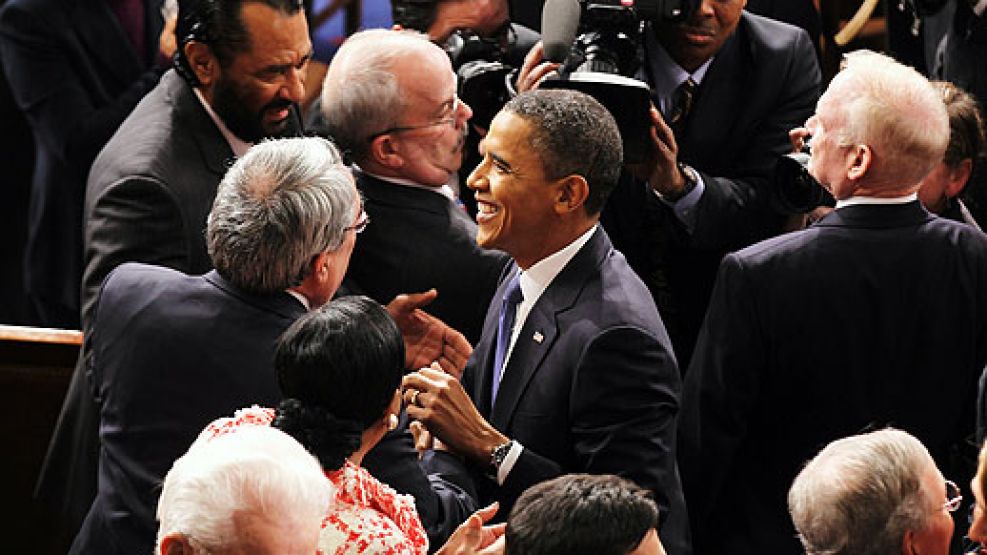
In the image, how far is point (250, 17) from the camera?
415 centimetres

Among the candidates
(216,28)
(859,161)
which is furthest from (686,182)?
(216,28)

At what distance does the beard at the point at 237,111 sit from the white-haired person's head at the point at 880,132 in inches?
50.9

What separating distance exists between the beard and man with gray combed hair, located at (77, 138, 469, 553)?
→ 752 mm

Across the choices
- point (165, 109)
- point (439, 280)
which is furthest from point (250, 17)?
point (439, 280)

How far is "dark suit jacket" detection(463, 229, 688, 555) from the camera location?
338cm

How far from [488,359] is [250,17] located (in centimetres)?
106

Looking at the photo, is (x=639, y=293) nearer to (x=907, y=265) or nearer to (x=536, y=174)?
(x=536, y=174)

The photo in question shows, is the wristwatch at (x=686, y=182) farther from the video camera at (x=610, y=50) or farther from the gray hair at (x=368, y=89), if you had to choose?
the gray hair at (x=368, y=89)

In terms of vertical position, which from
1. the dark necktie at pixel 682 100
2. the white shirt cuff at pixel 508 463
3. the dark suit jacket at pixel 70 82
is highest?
the dark necktie at pixel 682 100

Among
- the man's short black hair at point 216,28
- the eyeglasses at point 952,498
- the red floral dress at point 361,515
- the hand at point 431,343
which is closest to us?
the red floral dress at point 361,515

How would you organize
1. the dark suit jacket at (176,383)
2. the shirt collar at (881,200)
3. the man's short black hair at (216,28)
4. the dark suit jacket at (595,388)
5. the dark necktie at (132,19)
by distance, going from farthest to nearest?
the dark necktie at (132,19) → the man's short black hair at (216,28) → the shirt collar at (881,200) → the dark suit jacket at (595,388) → the dark suit jacket at (176,383)

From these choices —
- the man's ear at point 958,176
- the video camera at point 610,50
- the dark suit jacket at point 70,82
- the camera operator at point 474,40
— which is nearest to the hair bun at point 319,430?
the video camera at point 610,50

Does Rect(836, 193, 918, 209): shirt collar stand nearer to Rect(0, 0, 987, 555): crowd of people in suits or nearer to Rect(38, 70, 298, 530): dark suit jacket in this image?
Rect(0, 0, 987, 555): crowd of people in suits

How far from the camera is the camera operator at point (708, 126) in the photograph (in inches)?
172
